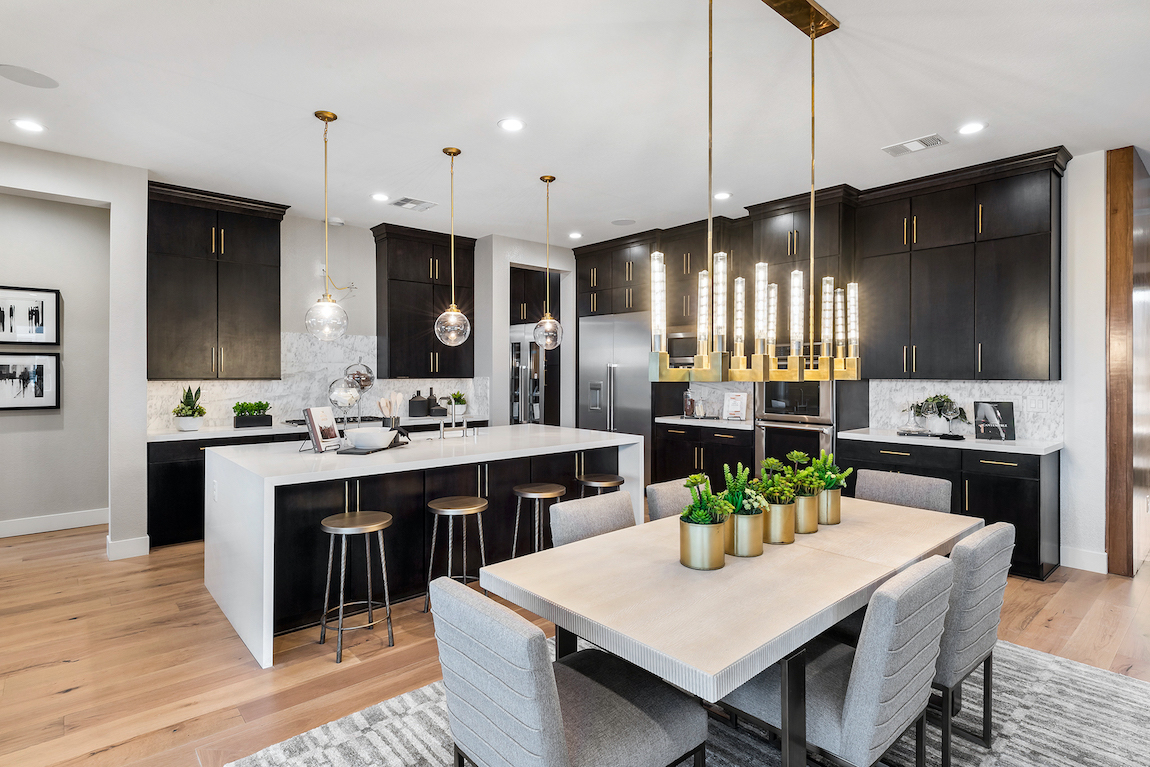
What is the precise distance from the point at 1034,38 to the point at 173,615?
5.03m

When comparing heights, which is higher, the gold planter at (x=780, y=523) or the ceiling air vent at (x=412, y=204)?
the ceiling air vent at (x=412, y=204)

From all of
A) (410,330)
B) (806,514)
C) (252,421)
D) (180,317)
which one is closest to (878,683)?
(806,514)

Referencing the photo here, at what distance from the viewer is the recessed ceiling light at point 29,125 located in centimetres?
356

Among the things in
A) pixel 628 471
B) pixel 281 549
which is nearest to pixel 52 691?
pixel 281 549

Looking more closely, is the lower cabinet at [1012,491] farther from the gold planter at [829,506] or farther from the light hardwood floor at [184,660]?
the gold planter at [829,506]

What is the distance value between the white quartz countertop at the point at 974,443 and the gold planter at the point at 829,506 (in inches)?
85.7

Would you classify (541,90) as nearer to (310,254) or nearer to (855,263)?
(855,263)

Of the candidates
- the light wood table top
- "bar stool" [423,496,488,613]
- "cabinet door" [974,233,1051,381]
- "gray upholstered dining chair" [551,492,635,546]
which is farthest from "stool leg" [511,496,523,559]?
"cabinet door" [974,233,1051,381]

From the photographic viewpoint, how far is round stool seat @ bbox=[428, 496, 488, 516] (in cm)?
319

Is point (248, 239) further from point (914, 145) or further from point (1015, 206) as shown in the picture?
point (1015, 206)

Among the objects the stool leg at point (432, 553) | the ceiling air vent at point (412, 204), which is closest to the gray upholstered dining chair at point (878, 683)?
the stool leg at point (432, 553)

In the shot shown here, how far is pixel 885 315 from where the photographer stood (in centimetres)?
480

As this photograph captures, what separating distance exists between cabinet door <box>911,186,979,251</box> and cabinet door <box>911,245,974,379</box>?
0.07m

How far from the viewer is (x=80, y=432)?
5.20 meters
